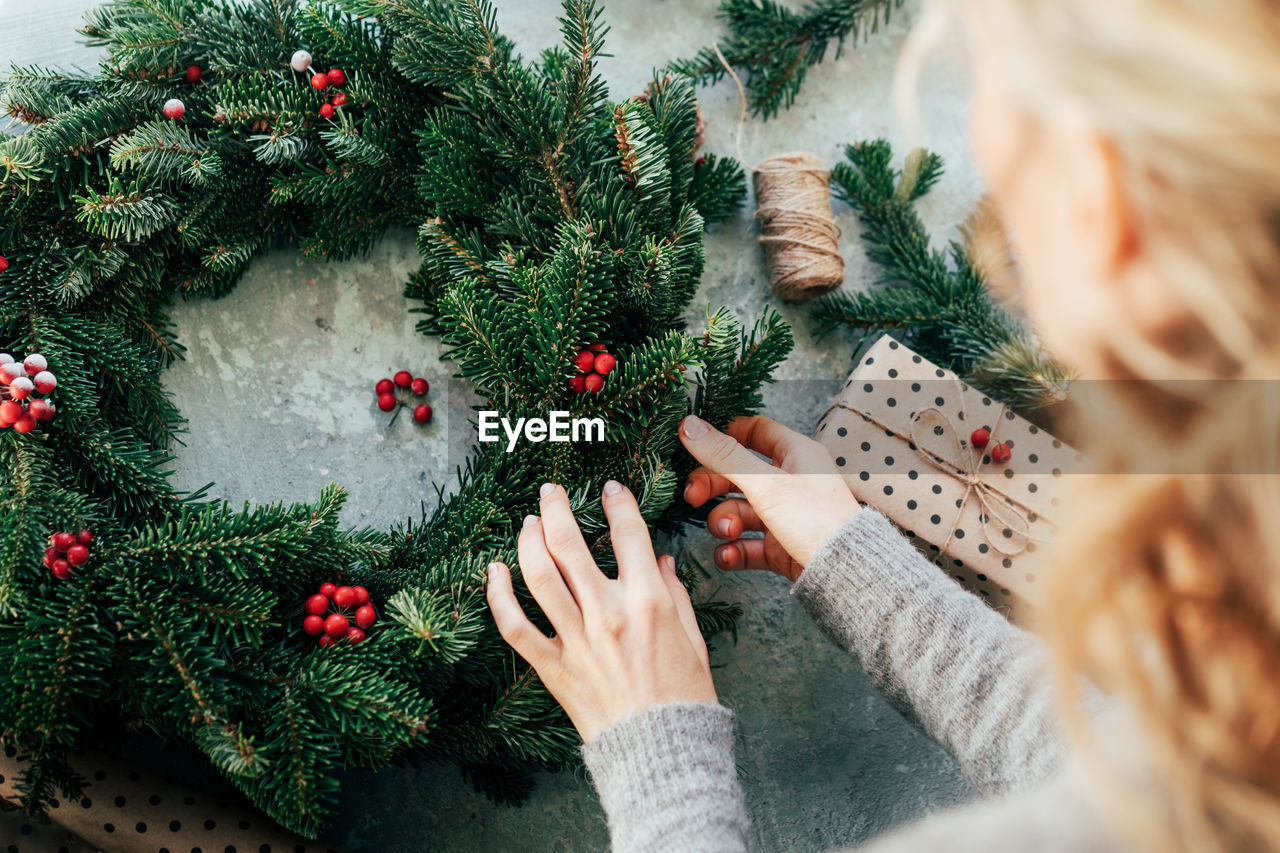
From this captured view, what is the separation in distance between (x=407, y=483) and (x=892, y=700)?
788 millimetres

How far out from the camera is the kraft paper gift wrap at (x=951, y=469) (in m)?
1.12

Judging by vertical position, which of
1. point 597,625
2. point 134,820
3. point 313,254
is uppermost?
point 313,254

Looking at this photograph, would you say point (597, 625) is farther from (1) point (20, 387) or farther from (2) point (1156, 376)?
(1) point (20, 387)

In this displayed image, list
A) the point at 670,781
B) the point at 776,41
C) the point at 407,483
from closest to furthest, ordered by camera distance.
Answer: the point at 670,781 → the point at 407,483 → the point at 776,41

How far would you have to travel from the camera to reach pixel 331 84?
112 centimetres

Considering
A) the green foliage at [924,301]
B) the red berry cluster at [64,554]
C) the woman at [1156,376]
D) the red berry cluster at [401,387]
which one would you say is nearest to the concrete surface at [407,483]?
the red berry cluster at [401,387]

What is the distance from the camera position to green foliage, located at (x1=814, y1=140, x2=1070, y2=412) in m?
1.21

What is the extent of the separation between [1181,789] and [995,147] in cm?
43

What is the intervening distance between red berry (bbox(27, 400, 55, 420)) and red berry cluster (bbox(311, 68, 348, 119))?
519 mm

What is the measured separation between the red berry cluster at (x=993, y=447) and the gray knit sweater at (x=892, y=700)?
237mm

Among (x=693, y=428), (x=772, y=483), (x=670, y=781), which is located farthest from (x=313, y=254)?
(x=670, y=781)

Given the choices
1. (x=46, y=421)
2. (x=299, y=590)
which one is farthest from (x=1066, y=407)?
(x=46, y=421)

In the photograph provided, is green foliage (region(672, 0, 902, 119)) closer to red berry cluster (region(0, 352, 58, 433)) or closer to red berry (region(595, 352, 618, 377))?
red berry (region(595, 352, 618, 377))

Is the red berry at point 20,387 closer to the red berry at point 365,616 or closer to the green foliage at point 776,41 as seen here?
the red berry at point 365,616
